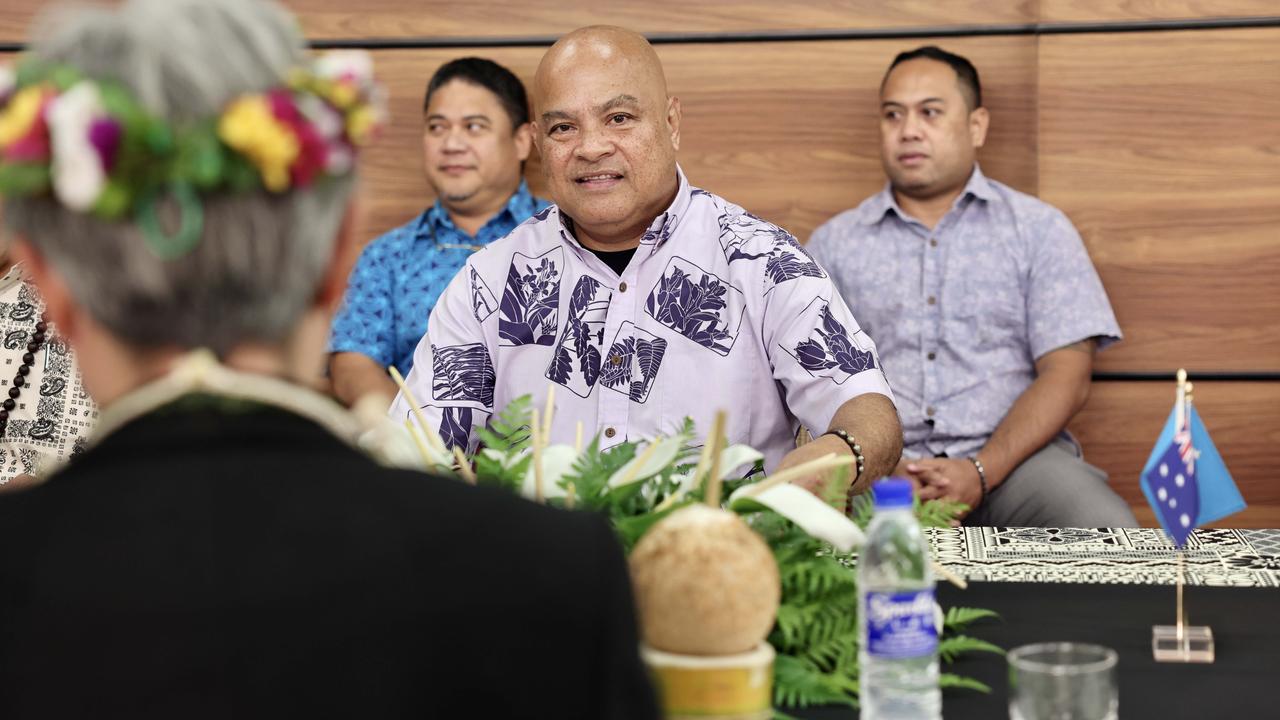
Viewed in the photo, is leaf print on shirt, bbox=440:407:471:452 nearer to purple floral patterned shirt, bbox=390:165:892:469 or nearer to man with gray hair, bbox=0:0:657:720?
purple floral patterned shirt, bbox=390:165:892:469

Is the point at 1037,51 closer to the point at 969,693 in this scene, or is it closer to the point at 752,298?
the point at 752,298

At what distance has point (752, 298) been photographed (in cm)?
213

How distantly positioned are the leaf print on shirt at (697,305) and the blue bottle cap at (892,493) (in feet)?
3.54

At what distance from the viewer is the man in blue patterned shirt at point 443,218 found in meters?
3.32

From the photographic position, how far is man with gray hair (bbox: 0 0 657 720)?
0.67 meters

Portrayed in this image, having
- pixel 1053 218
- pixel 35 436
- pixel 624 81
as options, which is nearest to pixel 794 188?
pixel 1053 218

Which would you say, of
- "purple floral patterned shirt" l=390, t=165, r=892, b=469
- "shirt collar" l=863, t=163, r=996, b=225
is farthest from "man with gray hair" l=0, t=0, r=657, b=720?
"shirt collar" l=863, t=163, r=996, b=225

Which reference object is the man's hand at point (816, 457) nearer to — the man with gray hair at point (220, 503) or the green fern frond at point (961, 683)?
the green fern frond at point (961, 683)

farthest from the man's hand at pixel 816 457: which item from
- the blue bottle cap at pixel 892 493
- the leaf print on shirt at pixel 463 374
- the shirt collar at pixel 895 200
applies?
the shirt collar at pixel 895 200

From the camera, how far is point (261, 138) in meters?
0.67

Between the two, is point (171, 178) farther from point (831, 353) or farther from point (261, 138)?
point (831, 353)

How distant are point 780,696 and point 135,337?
644 millimetres

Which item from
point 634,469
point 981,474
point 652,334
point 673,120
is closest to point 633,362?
point 652,334

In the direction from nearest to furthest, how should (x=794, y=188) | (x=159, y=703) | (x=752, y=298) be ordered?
(x=159, y=703)
(x=752, y=298)
(x=794, y=188)
